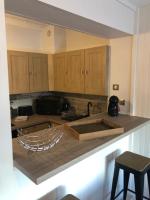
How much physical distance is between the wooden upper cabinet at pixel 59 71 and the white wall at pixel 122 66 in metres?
1.06

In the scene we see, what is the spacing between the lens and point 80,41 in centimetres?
308

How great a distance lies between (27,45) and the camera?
3.31m

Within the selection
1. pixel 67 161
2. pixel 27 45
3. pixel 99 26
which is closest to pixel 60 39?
pixel 27 45

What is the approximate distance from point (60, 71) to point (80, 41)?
63cm

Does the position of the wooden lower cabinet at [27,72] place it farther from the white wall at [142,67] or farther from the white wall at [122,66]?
the white wall at [142,67]

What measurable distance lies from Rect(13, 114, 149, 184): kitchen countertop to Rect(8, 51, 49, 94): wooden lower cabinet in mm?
1739

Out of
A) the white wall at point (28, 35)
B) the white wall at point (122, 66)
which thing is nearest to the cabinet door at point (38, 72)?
the white wall at point (28, 35)

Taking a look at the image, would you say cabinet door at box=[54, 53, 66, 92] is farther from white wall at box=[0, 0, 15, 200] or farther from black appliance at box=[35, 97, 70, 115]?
white wall at box=[0, 0, 15, 200]

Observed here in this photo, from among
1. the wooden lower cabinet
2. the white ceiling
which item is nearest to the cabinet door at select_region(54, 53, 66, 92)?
the wooden lower cabinet

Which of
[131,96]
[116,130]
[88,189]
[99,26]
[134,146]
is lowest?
[88,189]

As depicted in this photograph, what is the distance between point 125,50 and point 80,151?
59.7 inches

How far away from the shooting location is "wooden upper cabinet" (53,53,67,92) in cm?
313

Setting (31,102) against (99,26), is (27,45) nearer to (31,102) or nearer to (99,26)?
(31,102)

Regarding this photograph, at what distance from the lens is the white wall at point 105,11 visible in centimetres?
128
